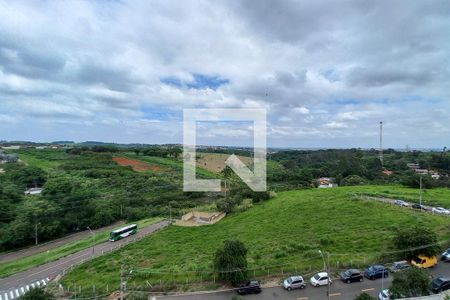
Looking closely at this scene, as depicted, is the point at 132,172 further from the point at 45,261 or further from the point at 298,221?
the point at 298,221

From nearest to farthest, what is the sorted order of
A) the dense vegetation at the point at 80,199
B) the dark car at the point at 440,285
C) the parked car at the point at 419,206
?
1. the dark car at the point at 440,285
2. the parked car at the point at 419,206
3. the dense vegetation at the point at 80,199

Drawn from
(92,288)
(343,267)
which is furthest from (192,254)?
(343,267)

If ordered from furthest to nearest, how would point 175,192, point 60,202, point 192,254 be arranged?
point 175,192 < point 60,202 < point 192,254

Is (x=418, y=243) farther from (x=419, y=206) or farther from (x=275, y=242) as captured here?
(x=419, y=206)

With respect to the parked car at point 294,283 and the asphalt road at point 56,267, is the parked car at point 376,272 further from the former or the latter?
the asphalt road at point 56,267

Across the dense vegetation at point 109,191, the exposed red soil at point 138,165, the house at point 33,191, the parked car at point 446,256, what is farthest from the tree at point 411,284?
the exposed red soil at point 138,165

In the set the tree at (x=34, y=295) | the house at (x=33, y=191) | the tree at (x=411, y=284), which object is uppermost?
the tree at (x=411, y=284)

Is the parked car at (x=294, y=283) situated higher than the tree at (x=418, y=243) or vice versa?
the tree at (x=418, y=243)

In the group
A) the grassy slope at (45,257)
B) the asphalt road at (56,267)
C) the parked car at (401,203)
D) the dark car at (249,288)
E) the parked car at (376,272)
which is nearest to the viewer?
the dark car at (249,288)
